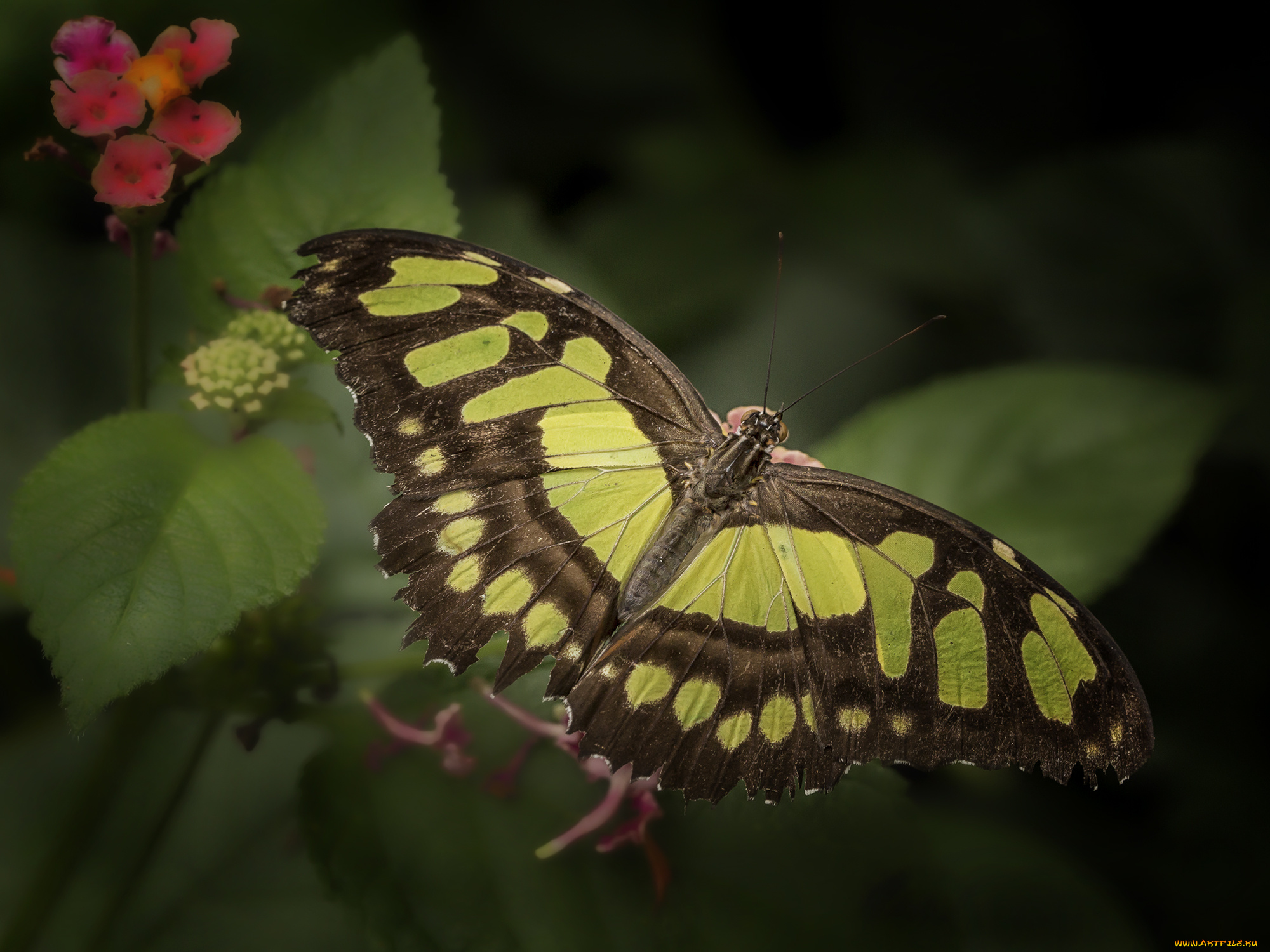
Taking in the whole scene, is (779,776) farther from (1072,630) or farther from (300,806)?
(300,806)

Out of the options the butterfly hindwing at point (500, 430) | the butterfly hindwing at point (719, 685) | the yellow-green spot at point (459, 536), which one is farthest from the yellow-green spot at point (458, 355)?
the butterfly hindwing at point (719, 685)

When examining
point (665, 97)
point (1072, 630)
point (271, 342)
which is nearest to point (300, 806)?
point (271, 342)

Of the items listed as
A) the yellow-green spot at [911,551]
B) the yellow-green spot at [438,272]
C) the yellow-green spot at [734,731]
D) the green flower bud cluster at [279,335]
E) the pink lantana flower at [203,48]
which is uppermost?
the pink lantana flower at [203,48]

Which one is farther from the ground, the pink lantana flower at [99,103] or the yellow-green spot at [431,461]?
the pink lantana flower at [99,103]

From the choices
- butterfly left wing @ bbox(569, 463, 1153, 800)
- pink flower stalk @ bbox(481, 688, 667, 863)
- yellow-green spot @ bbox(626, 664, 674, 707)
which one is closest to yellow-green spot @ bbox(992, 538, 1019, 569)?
butterfly left wing @ bbox(569, 463, 1153, 800)

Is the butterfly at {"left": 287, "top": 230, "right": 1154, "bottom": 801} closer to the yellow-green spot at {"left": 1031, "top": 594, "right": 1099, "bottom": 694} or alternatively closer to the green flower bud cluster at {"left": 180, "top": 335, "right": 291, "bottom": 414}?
the yellow-green spot at {"left": 1031, "top": 594, "right": 1099, "bottom": 694}

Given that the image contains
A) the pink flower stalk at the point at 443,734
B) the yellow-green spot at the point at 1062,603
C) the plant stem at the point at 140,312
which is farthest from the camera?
the pink flower stalk at the point at 443,734

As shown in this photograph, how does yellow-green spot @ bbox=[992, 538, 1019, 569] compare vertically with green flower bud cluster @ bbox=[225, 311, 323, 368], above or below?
below

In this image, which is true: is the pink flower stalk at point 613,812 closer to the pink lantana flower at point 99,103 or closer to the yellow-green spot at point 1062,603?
the yellow-green spot at point 1062,603
